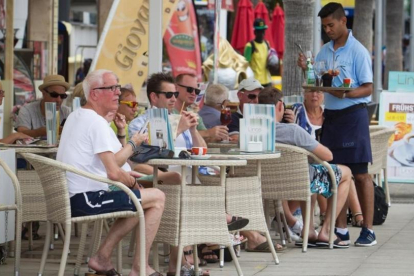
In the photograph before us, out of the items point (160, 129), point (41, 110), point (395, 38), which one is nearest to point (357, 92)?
point (160, 129)

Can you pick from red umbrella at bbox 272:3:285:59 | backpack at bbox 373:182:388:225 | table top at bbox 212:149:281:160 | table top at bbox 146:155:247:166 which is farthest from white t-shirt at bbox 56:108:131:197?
red umbrella at bbox 272:3:285:59

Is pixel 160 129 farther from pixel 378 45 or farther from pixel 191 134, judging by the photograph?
pixel 378 45

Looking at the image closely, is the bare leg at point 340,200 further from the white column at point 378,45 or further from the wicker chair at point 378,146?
the white column at point 378,45

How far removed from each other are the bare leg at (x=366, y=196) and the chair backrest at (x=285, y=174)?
0.73m

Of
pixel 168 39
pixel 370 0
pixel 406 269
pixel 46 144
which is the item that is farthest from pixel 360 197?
pixel 370 0

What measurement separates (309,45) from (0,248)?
5.71 metres

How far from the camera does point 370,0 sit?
20359 millimetres

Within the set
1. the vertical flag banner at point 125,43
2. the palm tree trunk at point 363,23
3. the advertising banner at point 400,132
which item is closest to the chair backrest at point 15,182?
the vertical flag banner at point 125,43

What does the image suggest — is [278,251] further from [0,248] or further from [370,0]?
[370,0]

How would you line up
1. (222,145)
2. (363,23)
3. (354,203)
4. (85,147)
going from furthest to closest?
(363,23)
(354,203)
(222,145)
(85,147)

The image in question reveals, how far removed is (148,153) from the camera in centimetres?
728

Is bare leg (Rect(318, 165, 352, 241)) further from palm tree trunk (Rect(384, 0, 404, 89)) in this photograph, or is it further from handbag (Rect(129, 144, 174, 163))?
palm tree trunk (Rect(384, 0, 404, 89))

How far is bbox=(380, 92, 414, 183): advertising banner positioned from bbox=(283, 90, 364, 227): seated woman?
117 inches

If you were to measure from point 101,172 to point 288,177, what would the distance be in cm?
221
